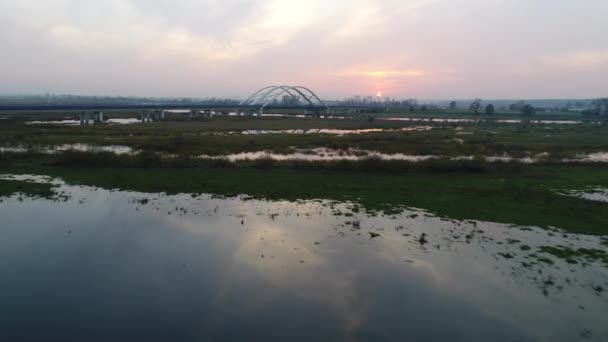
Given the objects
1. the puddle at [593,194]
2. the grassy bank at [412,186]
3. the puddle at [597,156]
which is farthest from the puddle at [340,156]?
the puddle at [593,194]

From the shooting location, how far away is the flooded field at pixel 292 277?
26.1ft

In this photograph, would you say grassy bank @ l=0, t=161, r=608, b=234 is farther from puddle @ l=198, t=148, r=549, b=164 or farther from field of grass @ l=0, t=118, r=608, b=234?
puddle @ l=198, t=148, r=549, b=164

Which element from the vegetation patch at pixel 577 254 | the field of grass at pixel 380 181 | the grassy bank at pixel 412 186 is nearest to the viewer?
the vegetation patch at pixel 577 254

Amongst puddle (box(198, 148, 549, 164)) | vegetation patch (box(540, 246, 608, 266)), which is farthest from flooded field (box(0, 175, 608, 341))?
puddle (box(198, 148, 549, 164))

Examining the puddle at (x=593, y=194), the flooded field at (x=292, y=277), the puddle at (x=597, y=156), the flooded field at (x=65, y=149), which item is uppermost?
the flooded field at (x=65, y=149)

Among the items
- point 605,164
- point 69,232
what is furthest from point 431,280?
point 605,164

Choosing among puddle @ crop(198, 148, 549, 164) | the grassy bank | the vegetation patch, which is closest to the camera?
the vegetation patch

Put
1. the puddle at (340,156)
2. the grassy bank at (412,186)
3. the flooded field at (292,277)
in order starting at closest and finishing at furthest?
the flooded field at (292,277) < the grassy bank at (412,186) < the puddle at (340,156)

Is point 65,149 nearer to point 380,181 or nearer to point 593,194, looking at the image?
point 380,181

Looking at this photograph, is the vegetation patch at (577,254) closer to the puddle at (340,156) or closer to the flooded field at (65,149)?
the puddle at (340,156)

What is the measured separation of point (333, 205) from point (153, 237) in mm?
7525

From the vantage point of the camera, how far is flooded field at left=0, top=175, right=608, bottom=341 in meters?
7.96

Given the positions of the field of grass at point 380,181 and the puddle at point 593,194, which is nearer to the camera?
the field of grass at point 380,181

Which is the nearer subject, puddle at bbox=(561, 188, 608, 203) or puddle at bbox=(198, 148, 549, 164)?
puddle at bbox=(561, 188, 608, 203)
